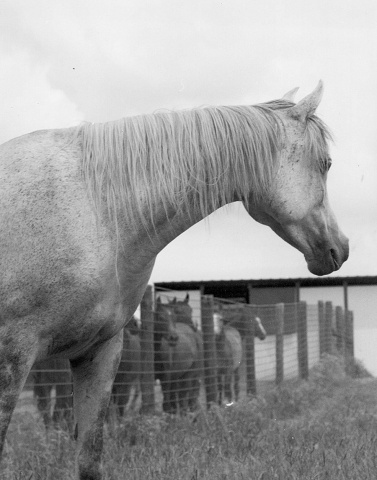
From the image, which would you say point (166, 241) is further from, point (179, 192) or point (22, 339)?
point (22, 339)

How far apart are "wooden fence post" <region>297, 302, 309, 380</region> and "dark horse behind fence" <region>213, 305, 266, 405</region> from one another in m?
2.04

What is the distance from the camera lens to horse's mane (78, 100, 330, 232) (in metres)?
3.21

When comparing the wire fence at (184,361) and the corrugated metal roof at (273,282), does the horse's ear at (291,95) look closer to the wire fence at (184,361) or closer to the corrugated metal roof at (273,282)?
the wire fence at (184,361)

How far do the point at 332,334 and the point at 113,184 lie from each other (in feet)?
50.9

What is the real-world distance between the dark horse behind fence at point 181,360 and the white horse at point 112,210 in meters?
4.80

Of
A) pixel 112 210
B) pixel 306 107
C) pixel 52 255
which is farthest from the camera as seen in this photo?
pixel 306 107

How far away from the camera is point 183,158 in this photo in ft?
10.8

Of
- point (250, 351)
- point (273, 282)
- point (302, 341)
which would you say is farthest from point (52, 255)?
point (273, 282)

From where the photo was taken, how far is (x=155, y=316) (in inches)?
337

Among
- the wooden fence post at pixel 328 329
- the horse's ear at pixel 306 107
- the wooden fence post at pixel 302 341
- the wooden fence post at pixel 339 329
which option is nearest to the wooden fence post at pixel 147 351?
the horse's ear at pixel 306 107

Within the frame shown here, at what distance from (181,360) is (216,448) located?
157 inches

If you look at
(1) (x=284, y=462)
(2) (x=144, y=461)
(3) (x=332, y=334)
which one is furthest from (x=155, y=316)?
(3) (x=332, y=334)

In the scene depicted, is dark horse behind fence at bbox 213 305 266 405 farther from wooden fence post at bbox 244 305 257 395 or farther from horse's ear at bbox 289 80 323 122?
horse's ear at bbox 289 80 323 122

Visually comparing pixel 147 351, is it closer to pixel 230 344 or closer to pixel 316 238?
pixel 230 344
